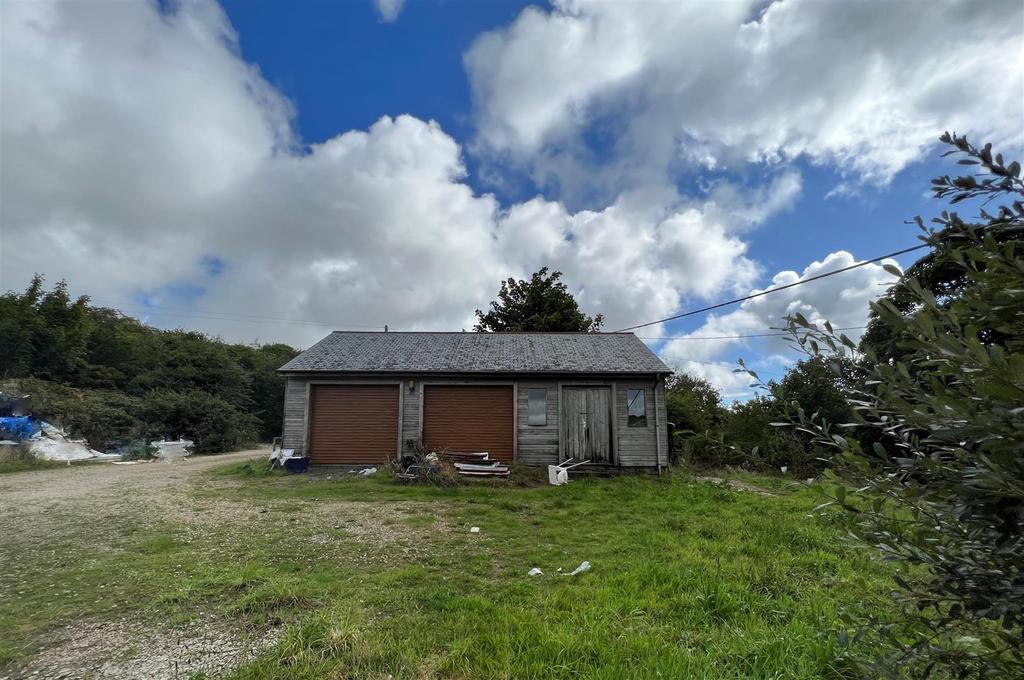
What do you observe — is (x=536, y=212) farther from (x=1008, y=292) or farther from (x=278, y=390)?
(x=278, y=390)

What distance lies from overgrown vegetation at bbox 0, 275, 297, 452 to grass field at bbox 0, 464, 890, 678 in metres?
14.8

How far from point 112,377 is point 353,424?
1879 cm

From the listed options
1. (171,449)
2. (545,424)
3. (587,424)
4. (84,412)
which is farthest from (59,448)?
(587,424)

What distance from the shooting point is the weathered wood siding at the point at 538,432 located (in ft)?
40.4

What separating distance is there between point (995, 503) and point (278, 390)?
34331 millimetres

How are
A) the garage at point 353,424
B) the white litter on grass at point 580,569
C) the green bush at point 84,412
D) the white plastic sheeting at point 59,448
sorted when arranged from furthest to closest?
the green bush at point 84,412, the white plastic sheeting at point 59,448, the garage at point 353,424, the white litter on grass at point 580,569

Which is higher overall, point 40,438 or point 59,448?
point 40,438

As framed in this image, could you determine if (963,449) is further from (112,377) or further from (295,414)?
(112,377)

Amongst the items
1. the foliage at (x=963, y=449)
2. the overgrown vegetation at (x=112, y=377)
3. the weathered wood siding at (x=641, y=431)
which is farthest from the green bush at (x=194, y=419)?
the foliage at (x=963, y=449)

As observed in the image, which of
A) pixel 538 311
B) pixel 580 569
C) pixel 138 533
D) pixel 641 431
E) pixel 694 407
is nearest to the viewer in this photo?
pixel 580 569

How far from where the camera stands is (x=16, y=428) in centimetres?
1437

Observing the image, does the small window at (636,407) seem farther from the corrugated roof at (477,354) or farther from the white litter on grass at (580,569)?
the white litter on grass at (580,569)

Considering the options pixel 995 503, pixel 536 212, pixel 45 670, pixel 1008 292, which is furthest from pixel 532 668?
pixel 536 212

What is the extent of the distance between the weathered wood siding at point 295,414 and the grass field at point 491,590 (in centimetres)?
526
